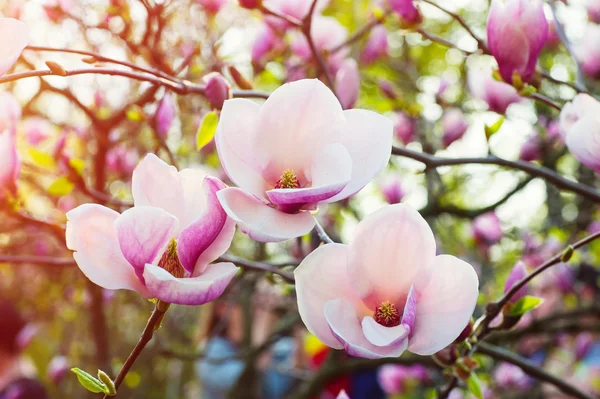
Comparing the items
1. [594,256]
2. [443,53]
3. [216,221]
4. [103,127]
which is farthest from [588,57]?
[443,53]

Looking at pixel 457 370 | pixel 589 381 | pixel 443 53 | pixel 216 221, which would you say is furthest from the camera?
pixel 443 53

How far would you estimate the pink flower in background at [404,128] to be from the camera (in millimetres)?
2396

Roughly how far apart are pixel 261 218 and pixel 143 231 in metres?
0.11

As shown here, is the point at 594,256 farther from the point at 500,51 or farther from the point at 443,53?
the point at 443,53

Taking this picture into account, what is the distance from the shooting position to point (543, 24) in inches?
36.0

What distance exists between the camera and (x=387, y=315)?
2.09 ft

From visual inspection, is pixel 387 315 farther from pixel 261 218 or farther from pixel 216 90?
pixel 216 90

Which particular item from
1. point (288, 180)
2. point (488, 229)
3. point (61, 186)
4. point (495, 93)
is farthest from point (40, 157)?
point (488, 229)

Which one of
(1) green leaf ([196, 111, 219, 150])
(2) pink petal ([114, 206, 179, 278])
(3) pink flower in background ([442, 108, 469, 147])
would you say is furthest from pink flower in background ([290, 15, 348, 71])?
(2) pink petal ([114, 206, 179, 278])

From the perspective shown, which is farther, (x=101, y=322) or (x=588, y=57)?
(x=101, y=322)

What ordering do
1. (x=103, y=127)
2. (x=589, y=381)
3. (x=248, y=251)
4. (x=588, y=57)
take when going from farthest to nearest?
(x=248, y=251) → (x=589, y=381) → (x=103, y=127) → (x=588, y=57)

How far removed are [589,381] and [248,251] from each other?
2.54 m

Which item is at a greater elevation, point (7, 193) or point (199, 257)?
point (199, 257)

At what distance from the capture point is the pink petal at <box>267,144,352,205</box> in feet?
1.89
